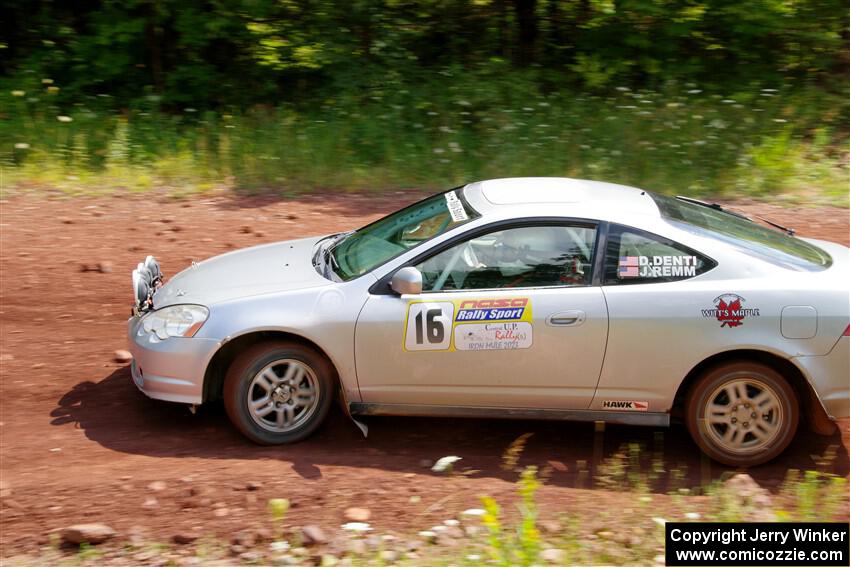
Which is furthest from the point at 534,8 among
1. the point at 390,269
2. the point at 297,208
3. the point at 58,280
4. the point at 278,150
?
the point at 390,269

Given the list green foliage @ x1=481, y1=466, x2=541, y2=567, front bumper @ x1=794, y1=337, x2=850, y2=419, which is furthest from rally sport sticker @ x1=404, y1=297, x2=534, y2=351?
front bumper @ x1=794, y1=337, x2=850, y2=419

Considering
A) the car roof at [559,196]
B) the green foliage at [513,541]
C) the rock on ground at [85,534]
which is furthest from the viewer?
A: the car roof at [559,196]

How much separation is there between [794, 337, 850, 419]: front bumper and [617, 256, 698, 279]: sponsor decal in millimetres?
814

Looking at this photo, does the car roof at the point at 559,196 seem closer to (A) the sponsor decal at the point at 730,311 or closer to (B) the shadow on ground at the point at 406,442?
(A) the sponsor decal at the point at 730,311

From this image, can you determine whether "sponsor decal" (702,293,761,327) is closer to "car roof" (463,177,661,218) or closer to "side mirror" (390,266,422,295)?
"car roof" (463,177,661,218)

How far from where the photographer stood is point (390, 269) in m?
5.80

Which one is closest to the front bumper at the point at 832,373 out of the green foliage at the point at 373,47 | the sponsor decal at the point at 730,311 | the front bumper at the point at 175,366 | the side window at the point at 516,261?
the sponsor decal at the point at 730,311

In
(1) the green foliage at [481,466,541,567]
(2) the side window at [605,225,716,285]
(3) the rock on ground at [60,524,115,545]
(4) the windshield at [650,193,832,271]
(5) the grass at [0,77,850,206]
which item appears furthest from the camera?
(5) the grass at [0,77,850,206]

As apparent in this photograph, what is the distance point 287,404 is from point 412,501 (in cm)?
111

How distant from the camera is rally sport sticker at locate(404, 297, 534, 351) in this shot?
18.5 ft

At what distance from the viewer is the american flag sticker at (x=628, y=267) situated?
224 inches

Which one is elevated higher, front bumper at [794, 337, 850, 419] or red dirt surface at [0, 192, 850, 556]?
front bumper at [794, 337, 850, 419]

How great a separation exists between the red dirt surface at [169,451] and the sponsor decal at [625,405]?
440mm

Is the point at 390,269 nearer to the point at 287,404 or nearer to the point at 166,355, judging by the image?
the point at 287,404
